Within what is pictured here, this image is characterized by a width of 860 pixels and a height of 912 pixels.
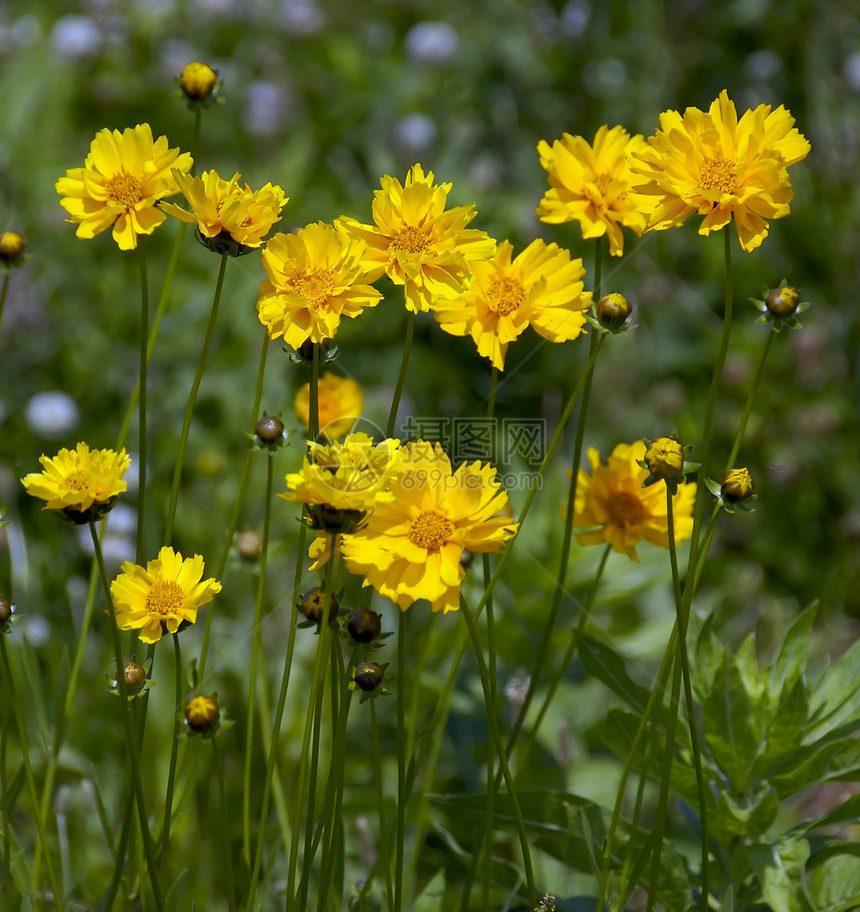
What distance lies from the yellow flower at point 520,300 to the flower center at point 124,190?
230 mm

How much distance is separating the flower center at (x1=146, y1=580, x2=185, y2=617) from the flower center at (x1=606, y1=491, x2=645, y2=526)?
1.22 feet

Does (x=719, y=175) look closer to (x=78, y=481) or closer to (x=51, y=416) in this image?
(x=78, y=481)

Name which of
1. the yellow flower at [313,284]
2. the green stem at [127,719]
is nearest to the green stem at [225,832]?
the green stem at [127,719]

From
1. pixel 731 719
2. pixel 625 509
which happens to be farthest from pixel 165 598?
pixel 731 719

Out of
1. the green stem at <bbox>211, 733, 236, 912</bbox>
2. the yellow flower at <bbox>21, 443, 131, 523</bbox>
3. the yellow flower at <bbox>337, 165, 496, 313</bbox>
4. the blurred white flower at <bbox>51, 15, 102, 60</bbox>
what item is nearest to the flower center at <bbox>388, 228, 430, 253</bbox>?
the yellow flower at <bbox>337, 165, 496, 313</bbox>

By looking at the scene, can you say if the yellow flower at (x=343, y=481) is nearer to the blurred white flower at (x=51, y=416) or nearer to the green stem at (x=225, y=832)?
the green stem at (x=225, y=832)

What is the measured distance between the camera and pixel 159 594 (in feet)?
2.27

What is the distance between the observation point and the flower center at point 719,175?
67 centimetres

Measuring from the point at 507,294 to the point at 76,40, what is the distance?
6.17ft

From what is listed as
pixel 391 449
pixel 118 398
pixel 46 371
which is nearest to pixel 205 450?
pixel 118 398

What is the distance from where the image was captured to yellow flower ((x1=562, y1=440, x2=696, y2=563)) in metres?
0.85

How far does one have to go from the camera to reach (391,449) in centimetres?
60

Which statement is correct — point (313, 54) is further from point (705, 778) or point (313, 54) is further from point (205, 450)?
point (705, 778)

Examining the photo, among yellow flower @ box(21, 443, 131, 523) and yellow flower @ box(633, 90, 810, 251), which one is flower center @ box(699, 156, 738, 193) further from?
yellow flower @ box(21, 443, 131, 523)
